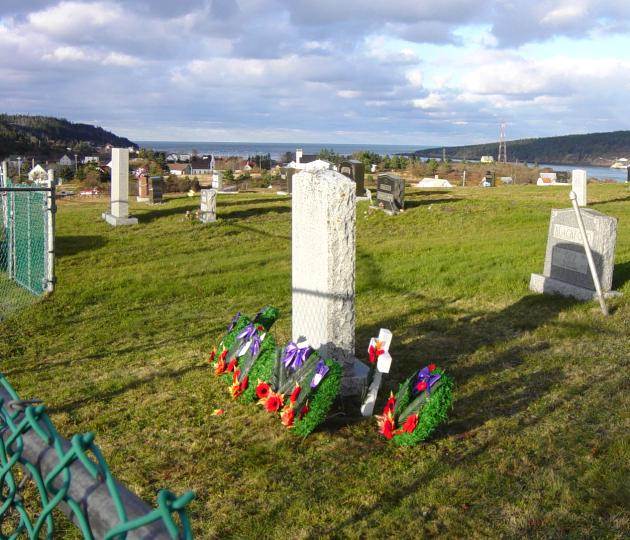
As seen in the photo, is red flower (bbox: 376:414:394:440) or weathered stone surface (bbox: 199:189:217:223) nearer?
red flower (bbox: 376:414:394:440)

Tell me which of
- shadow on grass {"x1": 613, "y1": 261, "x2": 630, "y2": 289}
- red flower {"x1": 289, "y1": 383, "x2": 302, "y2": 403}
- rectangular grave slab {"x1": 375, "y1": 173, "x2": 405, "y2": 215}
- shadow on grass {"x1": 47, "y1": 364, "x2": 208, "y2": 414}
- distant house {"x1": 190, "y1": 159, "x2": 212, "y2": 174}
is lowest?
shadow on grass {"x1": 47, "y1": 364, "x2": 208, "y2": 414}

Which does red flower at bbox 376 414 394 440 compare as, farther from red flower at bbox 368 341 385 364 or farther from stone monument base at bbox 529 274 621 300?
stone monument base at bbox 529 274 621 300

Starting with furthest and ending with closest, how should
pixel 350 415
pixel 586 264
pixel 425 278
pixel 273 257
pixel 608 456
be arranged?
pixel 273 257
pixel 425 278
pixel 586 264
pixel 350 415
pixel 608 456

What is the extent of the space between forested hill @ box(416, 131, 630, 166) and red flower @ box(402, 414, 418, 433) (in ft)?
352

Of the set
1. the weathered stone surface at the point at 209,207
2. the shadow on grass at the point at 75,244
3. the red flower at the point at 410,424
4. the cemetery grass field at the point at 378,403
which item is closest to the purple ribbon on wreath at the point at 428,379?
the red flower at the point at 410,424

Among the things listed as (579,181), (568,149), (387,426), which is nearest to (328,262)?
(387,426)

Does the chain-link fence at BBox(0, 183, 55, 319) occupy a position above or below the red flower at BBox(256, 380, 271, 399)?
above

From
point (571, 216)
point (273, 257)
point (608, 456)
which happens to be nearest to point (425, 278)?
point (571, 216)

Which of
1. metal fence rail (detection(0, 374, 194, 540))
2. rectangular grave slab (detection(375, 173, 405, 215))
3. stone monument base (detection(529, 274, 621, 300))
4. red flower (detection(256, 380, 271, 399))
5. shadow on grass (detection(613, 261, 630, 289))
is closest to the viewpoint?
metal fence rail (detection(0, 374, 194, 540))

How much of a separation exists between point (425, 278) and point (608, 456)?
20.0ft

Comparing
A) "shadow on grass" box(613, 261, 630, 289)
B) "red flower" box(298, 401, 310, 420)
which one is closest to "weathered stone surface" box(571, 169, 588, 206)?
"shadow on grass" box(613, 261, 630, 289)

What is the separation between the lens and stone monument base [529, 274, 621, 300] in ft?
27.7

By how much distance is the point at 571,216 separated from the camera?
29.0 ft

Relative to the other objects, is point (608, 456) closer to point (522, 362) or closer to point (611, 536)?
point (611, 536)
